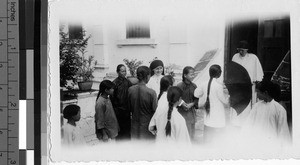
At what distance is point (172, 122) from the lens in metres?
1.34

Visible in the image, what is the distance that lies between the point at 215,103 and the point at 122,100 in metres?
0.29

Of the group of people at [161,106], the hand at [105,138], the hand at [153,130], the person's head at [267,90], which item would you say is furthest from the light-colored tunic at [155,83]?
the person's head at [267,90]

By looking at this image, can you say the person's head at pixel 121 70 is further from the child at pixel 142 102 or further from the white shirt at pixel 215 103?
the white shirt at pixel 215 103

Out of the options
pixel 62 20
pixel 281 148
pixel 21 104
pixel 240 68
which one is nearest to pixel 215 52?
pixel 240 68

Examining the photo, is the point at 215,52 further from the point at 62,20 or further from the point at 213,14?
the point at 62,20

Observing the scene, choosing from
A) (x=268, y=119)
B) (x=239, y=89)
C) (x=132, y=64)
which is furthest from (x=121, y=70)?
(x=268, y=119)

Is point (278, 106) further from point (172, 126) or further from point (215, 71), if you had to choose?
point (172, 126)

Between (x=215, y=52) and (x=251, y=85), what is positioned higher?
(x=215, y=52)

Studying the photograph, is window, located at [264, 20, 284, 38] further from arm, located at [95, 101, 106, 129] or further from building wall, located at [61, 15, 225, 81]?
arm, located at [95, 101, 106, 129]

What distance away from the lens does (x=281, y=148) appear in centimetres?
135

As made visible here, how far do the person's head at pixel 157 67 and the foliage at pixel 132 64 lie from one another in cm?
4

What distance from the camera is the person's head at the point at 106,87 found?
Result: 1.33 meters

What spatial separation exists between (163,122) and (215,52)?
27 cm

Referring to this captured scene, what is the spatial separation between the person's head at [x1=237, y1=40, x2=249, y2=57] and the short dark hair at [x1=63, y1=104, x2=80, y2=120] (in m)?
0.54
